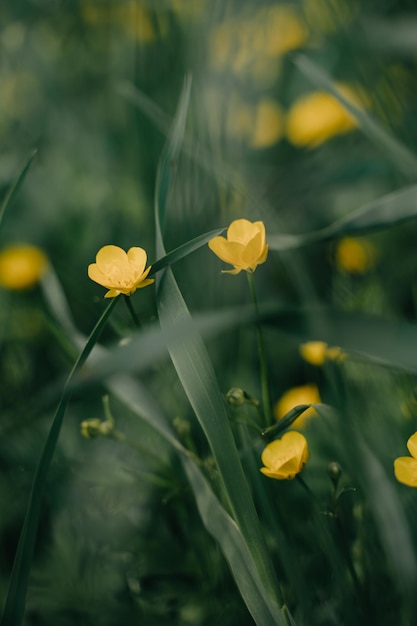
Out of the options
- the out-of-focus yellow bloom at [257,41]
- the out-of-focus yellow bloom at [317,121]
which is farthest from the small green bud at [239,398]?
the out-of-focus yellow bloom at [317,121]

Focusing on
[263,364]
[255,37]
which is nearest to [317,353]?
[263,364]

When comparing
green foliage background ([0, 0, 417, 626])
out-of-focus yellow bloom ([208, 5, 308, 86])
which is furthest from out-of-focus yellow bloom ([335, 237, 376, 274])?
out-of-focus yellow bloom ([208, 5, 308, 86])

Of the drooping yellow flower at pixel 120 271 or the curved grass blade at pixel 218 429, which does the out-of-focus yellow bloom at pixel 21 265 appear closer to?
the drooping yellow flower at pixel 120 271

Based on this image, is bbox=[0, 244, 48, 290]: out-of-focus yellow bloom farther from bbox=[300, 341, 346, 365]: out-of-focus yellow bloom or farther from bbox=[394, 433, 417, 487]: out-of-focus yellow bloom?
bbox=[394, 433, 417, 487]: out-of-focus yellow bloom

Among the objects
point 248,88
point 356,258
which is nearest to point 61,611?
point 356,258

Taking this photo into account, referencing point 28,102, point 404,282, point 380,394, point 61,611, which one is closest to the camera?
point 61,611

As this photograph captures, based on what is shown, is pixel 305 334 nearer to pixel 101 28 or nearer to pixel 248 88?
pixel 248 88
